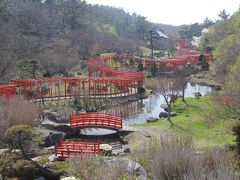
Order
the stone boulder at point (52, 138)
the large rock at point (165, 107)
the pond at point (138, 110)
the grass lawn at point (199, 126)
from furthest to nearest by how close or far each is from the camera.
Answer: the large rock at point (165, 107)
the pond at point (138, 110)
the stone boulder at point (52, 138)
the grass lawn at point (199, 126)

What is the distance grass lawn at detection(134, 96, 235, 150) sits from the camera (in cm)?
2100

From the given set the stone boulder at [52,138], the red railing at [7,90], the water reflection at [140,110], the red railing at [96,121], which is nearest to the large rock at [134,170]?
the stone boulder at [52,138]

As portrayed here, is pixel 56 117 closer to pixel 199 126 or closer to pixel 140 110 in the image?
pixel 140 110

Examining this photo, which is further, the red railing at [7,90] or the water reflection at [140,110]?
the water reflection at [140,110]

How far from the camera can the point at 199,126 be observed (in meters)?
25.3

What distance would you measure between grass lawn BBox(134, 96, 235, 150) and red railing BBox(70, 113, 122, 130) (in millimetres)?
2855

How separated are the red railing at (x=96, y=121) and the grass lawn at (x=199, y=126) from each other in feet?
9.37

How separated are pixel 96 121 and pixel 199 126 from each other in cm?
727

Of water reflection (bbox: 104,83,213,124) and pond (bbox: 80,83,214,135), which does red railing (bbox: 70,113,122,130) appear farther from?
water reflection (bbox: 104,83,213,124)

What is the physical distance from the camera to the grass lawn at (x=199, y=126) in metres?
21.0

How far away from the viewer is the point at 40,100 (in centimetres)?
3312

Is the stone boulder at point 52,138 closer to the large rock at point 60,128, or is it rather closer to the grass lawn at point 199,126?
the large rock at point 60,128

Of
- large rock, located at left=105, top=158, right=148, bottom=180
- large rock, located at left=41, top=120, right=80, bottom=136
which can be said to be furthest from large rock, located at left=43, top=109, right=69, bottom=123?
large rock, located at left=105, top=158, right=148, bottom=180

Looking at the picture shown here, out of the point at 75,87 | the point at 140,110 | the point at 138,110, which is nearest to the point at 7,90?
the point at 75,87
